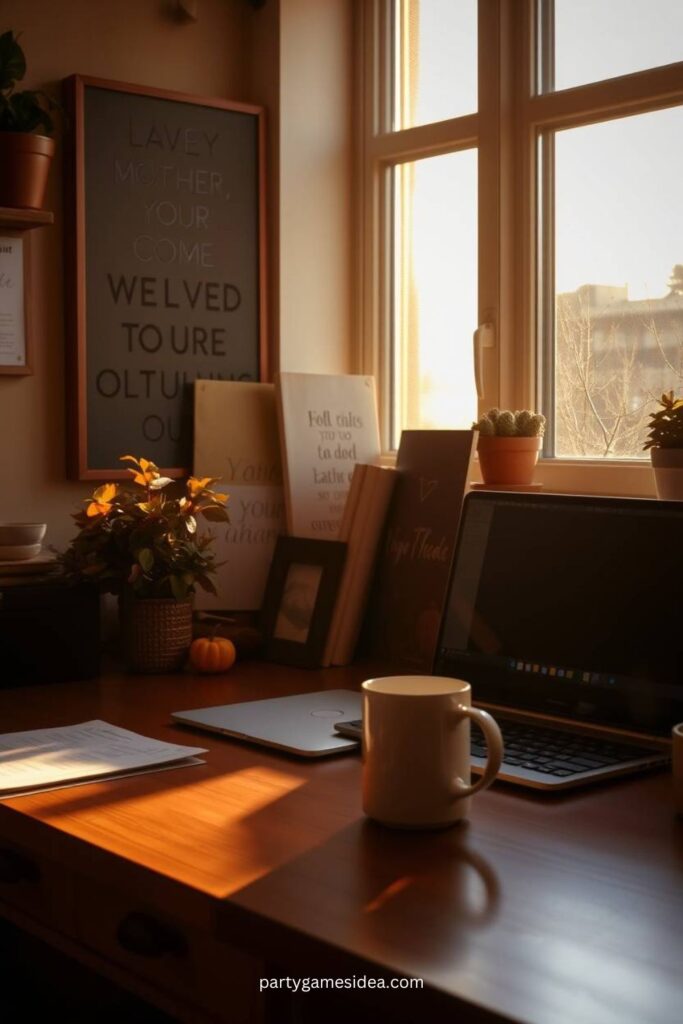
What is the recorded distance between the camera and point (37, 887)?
4.42 feet

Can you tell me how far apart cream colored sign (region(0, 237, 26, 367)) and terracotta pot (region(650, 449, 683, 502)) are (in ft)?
3.53

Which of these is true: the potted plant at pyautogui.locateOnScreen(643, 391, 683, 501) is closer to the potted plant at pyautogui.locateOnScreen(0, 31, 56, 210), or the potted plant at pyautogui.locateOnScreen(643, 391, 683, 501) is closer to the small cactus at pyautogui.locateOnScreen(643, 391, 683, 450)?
the small cactus at pyautogui.locateOnScreen(643, 391, 683, 450)

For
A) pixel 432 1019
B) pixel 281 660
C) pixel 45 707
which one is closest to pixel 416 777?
pixel 432 1019

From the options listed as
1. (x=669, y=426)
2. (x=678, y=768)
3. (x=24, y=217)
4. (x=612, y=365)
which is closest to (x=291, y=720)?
(x=678, y=768)

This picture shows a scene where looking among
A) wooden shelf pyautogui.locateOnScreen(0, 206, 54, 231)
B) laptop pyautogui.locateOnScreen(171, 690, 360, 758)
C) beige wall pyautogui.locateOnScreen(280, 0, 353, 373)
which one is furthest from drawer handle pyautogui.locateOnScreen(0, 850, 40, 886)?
beige wall pyautogui.locateOnScreen(280, 0, 353, 373)

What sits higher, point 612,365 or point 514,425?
point 612,365

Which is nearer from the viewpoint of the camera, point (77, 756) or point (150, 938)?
point (150, 938)

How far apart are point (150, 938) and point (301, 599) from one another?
0.94 m

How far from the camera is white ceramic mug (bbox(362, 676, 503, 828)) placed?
43.8 inches

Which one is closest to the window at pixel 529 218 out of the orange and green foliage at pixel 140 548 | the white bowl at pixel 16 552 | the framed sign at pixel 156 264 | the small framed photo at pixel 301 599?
the framed sign at pixel 156 264

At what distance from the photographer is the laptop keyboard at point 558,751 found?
1297 mm

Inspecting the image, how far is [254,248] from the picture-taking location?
92.4 inches

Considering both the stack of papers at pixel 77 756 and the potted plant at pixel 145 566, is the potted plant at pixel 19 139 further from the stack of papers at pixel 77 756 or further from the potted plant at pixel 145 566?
the stack of papers at pixel 77 756

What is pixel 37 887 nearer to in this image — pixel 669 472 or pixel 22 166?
pixel 669 472
